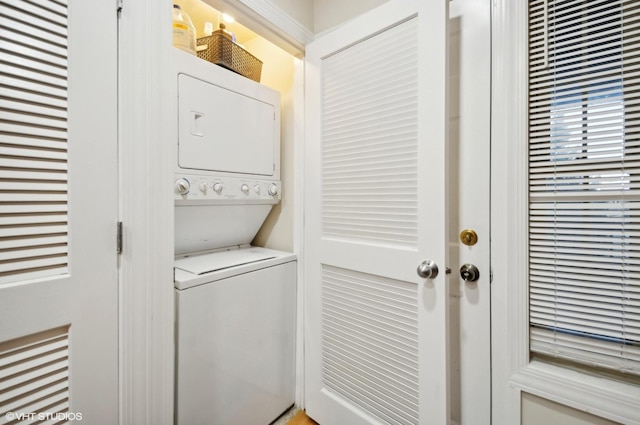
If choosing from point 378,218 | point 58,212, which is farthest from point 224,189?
point 378,218

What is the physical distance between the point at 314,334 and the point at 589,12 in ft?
5.61

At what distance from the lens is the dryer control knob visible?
114 cm

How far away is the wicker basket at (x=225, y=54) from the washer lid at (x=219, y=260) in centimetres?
98

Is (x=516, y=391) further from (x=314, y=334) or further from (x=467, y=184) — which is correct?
(x=314, y=334)

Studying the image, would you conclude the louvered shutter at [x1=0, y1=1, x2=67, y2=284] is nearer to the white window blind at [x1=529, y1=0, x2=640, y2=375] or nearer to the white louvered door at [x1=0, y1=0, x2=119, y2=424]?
the white louvered door at [x1=0, y1=0, x2=119, y2=424]

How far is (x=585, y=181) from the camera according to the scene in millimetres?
909

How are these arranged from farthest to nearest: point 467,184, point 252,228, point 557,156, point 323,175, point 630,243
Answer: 1. point 252,228
2. point 323,175
3. point 467,184
4. point 557,156
5. point 630,243

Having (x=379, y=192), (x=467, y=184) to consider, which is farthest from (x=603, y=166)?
(x=379, y=192)

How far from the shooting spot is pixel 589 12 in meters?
0.90

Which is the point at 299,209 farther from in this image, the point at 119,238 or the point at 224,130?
the point at 119,238

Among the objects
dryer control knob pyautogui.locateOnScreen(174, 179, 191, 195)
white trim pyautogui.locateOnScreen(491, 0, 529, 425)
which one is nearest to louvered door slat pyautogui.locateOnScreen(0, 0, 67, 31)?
dryer control knob pyautogui.locateOnScreen(174, 179, 191, 195)

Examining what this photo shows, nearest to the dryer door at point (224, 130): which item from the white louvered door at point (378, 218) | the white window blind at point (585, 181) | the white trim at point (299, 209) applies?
the white trim at point (299, 209)

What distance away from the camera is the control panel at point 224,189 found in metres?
1.17

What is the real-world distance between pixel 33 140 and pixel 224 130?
2.24 ft
